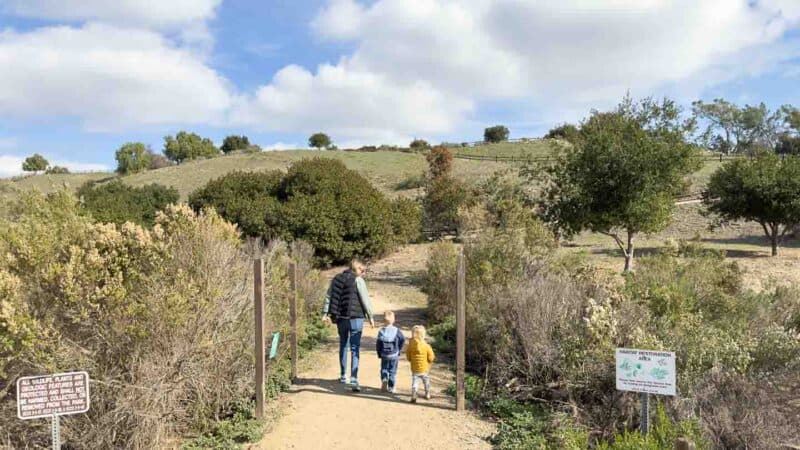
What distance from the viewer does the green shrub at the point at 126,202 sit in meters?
21.9

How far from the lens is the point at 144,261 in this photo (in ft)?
19.6

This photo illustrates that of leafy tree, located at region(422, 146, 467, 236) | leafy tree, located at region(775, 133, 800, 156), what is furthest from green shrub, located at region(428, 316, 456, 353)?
leafy tree, located at region(775, 133, 800, 156)

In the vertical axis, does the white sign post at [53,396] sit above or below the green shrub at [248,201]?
below

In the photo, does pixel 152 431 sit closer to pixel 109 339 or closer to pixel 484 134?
pixel 109 339

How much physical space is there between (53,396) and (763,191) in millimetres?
23057

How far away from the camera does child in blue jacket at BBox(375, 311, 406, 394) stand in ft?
22.8

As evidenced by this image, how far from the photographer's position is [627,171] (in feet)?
45.7

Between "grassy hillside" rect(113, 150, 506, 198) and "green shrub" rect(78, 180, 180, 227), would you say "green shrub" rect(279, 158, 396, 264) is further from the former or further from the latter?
"grassy hillside" rect(113, 150, 506, 198)

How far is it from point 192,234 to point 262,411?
2.32 m

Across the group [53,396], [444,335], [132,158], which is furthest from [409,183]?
[132,158]

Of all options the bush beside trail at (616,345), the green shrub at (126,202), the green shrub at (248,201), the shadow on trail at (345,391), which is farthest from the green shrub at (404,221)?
the shadow on trail at (345,391)

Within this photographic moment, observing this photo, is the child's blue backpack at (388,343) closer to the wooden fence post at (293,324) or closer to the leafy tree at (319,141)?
the wooden fence post at (293,324)

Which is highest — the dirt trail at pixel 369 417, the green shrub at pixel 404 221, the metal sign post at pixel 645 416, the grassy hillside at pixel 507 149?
the grassy hillside at pixel 507 149

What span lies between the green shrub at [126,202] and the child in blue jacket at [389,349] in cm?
1693
